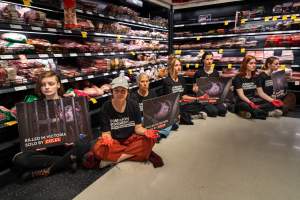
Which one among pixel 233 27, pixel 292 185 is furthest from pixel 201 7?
pixel 292 185

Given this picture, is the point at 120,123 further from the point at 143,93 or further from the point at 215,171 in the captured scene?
the point at 215,171

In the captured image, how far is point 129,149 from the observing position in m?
2.45

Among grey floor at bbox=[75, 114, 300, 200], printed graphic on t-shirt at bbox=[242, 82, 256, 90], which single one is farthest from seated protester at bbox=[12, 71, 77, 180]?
printed graphic on t-shirt at bbox=[242, 82, 256, 90]

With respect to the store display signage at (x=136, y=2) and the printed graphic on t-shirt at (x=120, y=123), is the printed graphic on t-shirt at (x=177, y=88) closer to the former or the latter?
the printed graphic on t-shirt at (x=120, y=123)

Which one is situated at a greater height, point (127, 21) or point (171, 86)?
point (127, 21)

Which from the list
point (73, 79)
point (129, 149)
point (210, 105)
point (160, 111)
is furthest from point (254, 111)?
point (73, 79)

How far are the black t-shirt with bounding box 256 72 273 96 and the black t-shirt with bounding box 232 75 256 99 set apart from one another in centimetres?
9

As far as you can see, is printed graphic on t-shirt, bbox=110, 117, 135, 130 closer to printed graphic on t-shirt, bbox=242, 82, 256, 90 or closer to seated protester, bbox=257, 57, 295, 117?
printed graphic on t-shirt, bbox=242, 82, 256, 90

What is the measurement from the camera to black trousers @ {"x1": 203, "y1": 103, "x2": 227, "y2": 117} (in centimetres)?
417

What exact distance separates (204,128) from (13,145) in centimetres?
263

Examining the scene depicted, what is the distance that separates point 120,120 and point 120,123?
36mm

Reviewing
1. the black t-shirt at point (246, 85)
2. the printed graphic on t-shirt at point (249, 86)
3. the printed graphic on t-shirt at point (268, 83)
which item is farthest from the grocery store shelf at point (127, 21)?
the printed graphic on t-shirt at point (268, 83)

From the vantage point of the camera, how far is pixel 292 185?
2.09m

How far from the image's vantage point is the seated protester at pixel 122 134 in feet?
7.76
